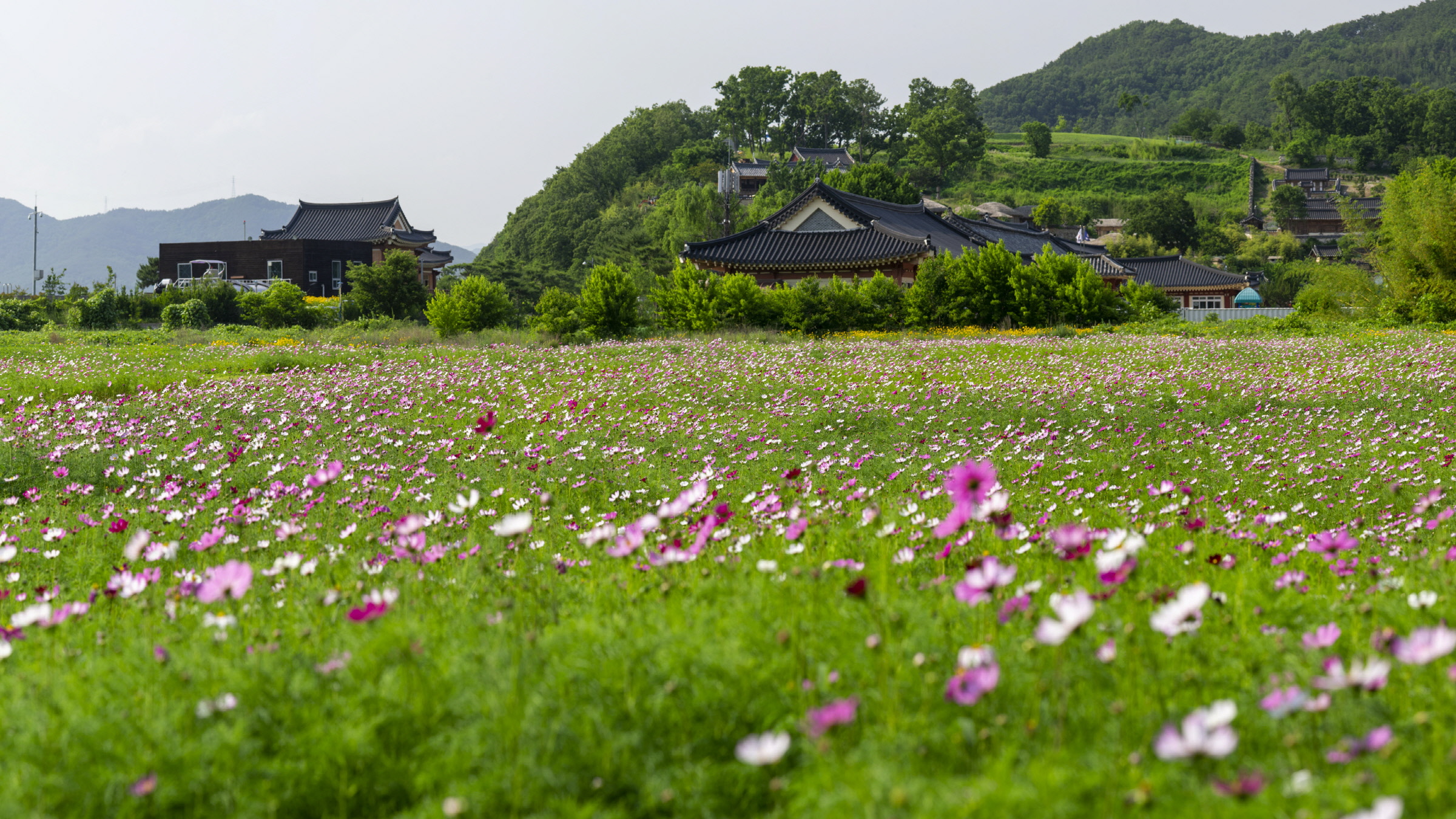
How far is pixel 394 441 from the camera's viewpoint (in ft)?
21.8

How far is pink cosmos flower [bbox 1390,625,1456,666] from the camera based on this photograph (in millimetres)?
1350

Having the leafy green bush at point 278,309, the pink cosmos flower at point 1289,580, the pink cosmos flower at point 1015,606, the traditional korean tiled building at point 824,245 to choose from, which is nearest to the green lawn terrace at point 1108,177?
the traditional korean tiled building at point 824,245

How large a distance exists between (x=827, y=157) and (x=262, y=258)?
155 feet

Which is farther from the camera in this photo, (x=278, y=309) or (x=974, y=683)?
(x=278, y=309)

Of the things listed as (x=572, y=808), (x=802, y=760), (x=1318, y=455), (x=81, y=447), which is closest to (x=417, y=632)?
(x=572, y=808)

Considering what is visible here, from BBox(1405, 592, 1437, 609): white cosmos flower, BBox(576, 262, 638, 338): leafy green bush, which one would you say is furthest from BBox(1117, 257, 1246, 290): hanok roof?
BBox(1405, 592, 1437, 609): white cosmos flower

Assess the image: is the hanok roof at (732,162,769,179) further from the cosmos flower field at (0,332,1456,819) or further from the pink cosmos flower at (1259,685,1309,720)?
the pink cosmos flower at (1259,685,1309,720)

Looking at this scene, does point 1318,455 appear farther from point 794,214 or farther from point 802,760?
point 794,214

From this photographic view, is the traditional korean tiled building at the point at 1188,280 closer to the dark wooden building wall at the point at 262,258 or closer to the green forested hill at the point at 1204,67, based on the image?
the dark wooden building wall at the point at 262,258

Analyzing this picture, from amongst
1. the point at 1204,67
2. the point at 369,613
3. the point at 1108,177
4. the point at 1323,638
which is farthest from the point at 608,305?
the point at 1204,67

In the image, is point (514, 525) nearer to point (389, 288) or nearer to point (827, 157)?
point (389, 288)

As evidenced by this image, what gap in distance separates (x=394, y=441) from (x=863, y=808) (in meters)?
5.97

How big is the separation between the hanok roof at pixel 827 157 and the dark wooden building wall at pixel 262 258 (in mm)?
42459

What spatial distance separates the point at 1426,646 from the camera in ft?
4.65
